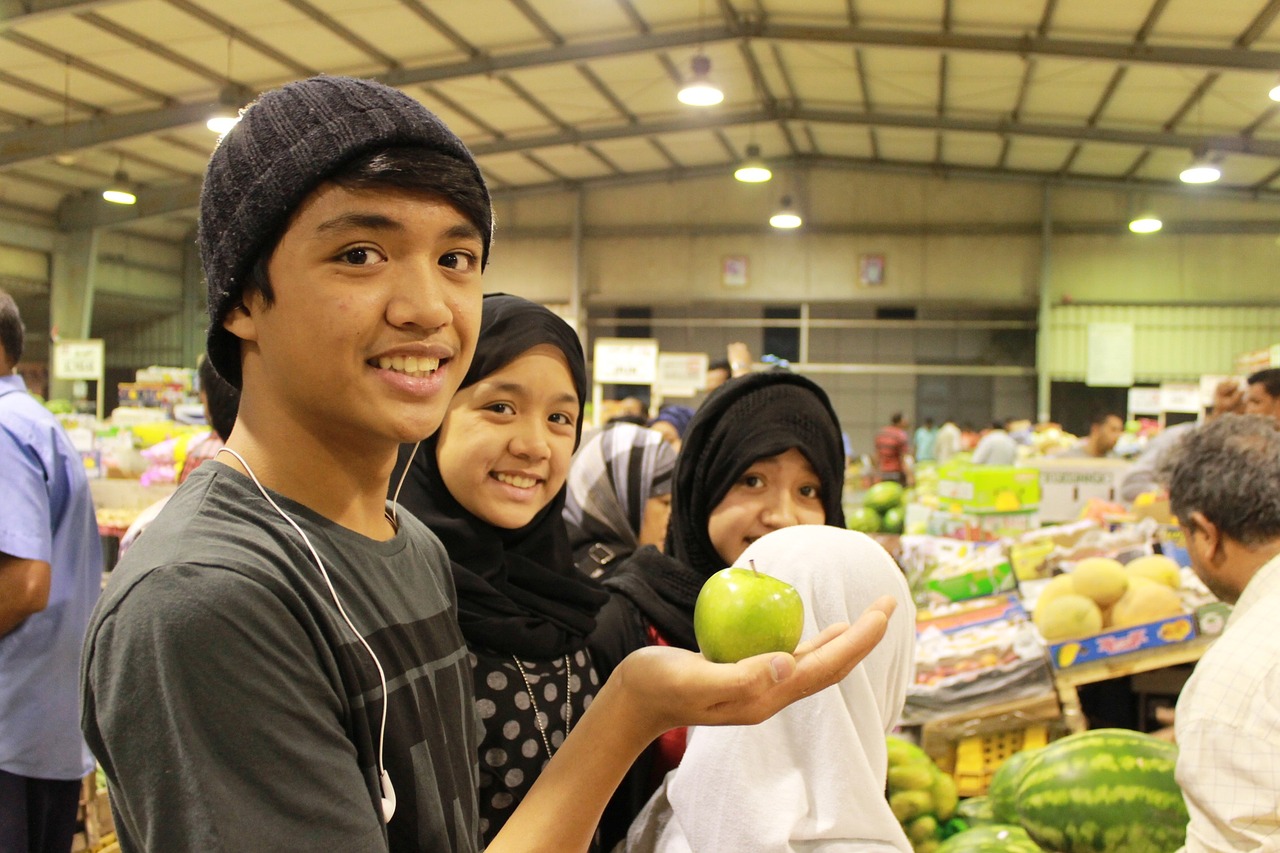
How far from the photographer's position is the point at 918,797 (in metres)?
2.52

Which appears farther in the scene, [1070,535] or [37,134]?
[37,134]

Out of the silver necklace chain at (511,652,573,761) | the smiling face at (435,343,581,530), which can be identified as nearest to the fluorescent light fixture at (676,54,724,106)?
the smiling face at (435,343,581,530)

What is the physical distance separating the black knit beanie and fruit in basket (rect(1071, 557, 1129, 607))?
11.2 ft

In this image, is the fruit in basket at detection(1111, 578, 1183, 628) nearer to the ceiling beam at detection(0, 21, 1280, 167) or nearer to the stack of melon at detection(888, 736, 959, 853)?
the stack of melon at detection(888, 736, 959, 853)

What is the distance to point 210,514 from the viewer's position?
908mm

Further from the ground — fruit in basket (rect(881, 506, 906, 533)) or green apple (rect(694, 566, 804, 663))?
green apple (rect(694, 566, 804, 663))

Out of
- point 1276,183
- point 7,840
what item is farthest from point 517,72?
point 1276,183

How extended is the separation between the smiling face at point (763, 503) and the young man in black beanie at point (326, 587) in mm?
854

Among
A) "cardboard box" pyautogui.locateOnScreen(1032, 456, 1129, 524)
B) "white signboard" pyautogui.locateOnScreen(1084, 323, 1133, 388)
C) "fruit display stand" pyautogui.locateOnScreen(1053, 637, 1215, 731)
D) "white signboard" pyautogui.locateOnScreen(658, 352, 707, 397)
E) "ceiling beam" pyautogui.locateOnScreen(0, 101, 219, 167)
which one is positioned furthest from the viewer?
"white signboard" pyautogui.locateOnScreen(1084, 323, 1133, 388)

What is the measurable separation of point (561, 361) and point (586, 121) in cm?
1508

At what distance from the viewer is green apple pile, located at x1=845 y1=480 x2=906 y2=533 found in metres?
7.13

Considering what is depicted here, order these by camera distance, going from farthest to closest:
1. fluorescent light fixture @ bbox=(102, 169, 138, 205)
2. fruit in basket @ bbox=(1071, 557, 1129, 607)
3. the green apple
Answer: fluorescent light fixture @ bbox=(102, 169, 138, 205), fruit in basket @ bbox=(1071, 557, 1129, 607), the green apple

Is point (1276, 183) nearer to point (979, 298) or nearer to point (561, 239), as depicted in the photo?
point (979, 298)

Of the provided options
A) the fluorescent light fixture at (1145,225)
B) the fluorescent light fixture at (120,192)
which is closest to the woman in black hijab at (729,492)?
the fluorescent light fixture at (120,192)
